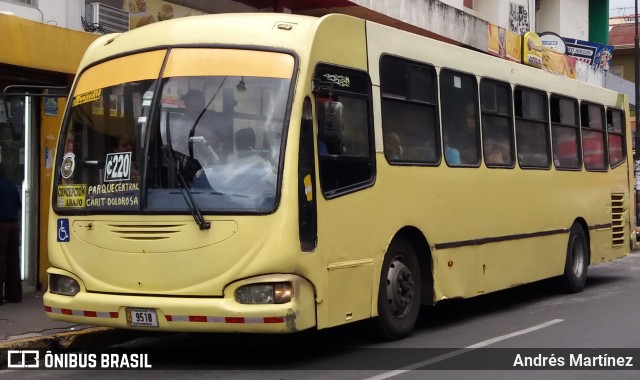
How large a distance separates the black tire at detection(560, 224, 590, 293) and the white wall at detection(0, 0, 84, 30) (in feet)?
25.0

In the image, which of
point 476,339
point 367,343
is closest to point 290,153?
point 367,343

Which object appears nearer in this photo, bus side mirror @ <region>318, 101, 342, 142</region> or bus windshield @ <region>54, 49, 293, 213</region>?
bus windshield @ <region>54, 49, 293, 213</region>

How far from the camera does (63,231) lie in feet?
26.7

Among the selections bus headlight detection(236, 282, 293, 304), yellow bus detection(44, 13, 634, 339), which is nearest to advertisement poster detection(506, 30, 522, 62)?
yellow bus detection(44, 13, 634, 339)

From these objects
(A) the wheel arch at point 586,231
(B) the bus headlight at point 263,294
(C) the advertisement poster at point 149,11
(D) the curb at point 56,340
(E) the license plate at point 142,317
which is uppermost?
Result: (C) the advertisement poster at point 149,11

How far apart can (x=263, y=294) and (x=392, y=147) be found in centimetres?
245

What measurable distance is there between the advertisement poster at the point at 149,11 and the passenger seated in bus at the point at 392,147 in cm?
633

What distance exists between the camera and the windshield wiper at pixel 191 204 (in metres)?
7.34

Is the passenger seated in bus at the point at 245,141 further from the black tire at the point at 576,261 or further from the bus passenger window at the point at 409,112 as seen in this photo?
the black tire at the point at 576,261

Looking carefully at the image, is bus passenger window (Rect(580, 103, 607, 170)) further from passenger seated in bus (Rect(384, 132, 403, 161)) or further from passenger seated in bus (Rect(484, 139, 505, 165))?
passenger seated in bus (Rect(384, 132, 403, 161))

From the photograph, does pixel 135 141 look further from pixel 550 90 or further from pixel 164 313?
pixel 550 90

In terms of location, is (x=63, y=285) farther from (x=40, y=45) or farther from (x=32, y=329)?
(x=40, y=45)

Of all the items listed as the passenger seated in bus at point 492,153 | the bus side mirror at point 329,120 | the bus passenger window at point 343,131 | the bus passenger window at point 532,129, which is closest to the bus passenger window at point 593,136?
the bus passenger window at point 532,129

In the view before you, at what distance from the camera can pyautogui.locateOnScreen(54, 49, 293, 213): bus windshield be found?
24.4ft
